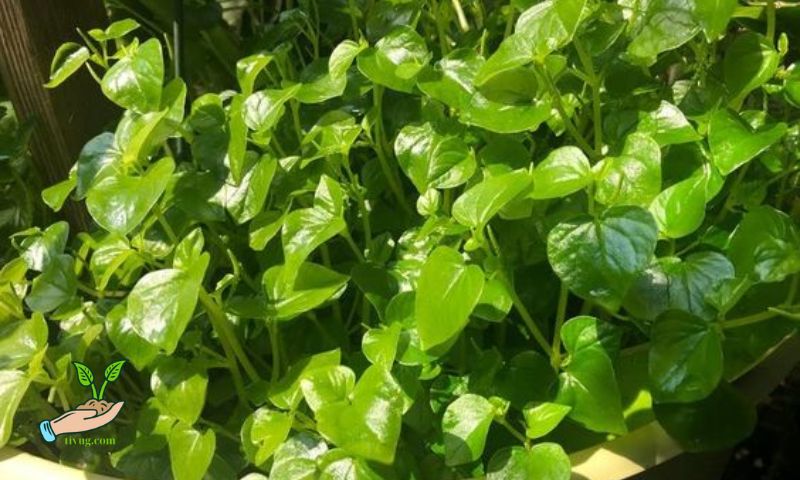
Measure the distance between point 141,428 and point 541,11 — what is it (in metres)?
0.37

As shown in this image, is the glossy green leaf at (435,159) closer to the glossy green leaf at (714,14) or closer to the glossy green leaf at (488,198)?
the glossy green leaf at (488,198)

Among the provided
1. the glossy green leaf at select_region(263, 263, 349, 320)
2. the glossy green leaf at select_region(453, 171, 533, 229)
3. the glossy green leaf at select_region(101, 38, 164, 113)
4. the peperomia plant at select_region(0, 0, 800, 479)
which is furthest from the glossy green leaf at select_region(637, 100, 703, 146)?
the glossy green leaf at select_region(101, 38, 164, 113)

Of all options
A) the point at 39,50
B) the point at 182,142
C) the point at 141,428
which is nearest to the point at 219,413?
the point at 141,428

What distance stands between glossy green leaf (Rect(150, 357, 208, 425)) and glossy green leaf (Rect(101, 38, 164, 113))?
0.17 metres

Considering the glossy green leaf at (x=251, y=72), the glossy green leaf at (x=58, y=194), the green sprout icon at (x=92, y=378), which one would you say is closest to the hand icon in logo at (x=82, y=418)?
the green sprout icon at (x=92, y=378)

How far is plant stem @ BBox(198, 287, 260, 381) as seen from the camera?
0.56 meters

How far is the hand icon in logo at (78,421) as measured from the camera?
23.7 inches

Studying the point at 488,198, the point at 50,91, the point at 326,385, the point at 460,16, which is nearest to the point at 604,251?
the point at 488,198

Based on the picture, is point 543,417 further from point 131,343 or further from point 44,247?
point 44,247

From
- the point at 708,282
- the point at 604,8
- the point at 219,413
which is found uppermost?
the point at 604,8

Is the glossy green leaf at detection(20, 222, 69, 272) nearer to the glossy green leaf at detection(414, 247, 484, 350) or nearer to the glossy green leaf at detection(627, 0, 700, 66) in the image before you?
the glossy green leaf at detection(414, 247, 484, 350)

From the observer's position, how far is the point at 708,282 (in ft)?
1.68

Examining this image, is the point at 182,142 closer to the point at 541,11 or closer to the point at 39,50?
the point at 39,50

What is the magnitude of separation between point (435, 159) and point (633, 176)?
13cm
